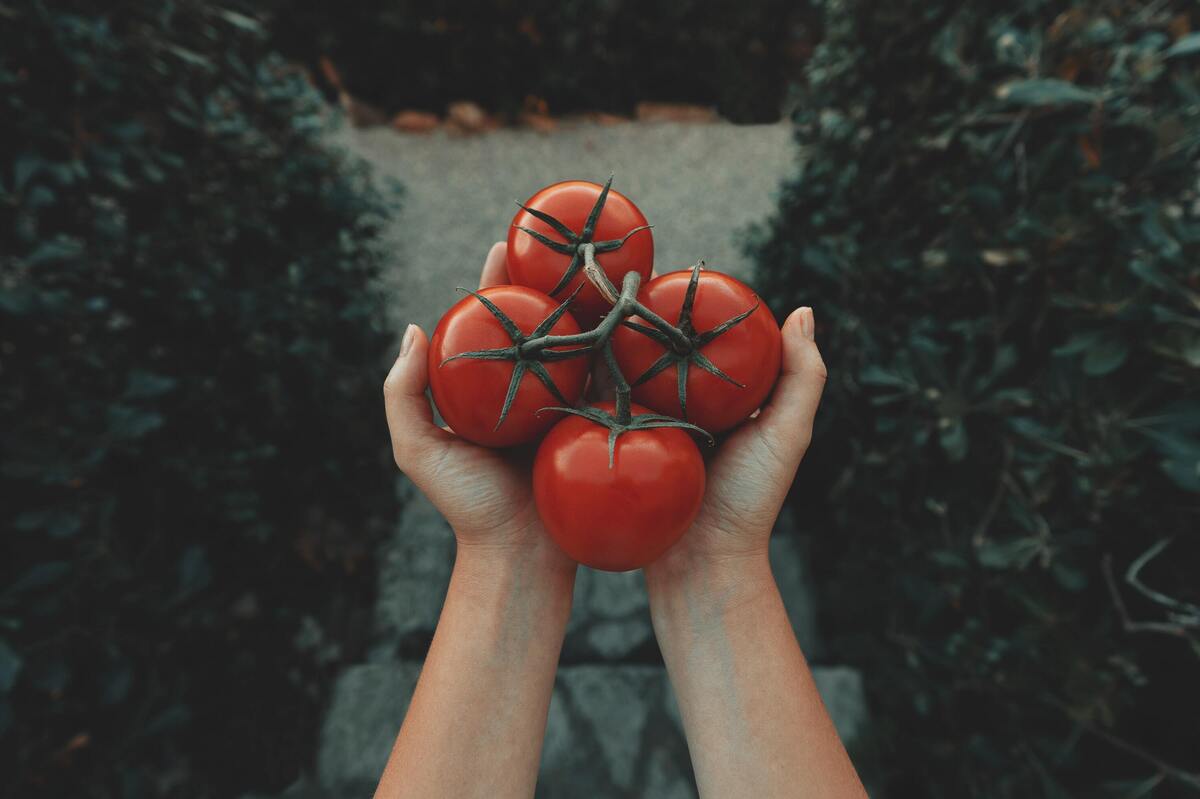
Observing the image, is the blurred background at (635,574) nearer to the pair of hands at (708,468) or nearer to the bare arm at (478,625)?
the pair of hands at (708,468)

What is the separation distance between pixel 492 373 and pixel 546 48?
415cm

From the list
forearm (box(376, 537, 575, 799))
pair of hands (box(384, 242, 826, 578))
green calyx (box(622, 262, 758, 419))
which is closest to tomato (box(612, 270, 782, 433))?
green calyx (box(622, 262, 758, 419))

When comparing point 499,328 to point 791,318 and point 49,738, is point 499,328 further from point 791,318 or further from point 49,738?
point 49,738

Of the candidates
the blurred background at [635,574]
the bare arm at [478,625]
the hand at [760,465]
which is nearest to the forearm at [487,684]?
the bare arm at [478,625]

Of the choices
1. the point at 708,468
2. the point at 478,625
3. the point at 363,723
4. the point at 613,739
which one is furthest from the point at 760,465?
the point at 363,723

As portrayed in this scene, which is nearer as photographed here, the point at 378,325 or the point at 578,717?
the point at 578,717

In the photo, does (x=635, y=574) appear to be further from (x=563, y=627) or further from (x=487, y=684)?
(x=487, y=684)

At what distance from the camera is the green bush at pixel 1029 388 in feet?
3.56

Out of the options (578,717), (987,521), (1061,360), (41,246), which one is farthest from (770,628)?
(41,246)

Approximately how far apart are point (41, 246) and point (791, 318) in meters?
1.54

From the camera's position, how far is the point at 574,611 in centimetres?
222

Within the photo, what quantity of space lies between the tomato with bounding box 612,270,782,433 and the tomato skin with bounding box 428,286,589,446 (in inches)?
4.3

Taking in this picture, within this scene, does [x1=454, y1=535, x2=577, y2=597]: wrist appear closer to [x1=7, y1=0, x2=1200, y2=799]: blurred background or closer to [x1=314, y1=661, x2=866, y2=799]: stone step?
[x1=7, y1=0, x2=1200, y2=799]: blurred background

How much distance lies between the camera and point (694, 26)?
4.09m
